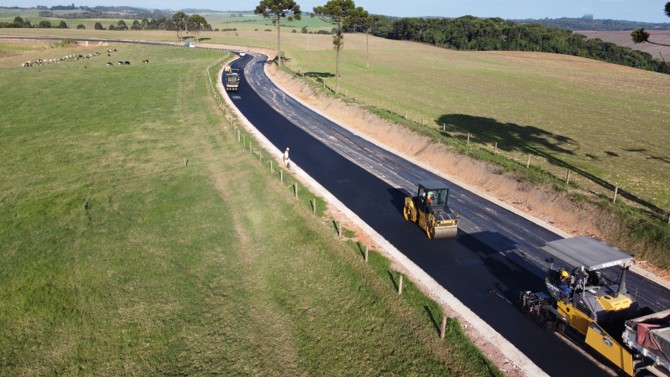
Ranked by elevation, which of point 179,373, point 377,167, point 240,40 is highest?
point 240,40

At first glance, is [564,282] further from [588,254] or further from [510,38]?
[510,38]

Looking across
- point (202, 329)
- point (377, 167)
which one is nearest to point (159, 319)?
point (202, 329)

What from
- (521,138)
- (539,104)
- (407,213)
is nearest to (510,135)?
(521,138)

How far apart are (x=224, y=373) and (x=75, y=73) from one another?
83220 mm

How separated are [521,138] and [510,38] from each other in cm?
13595

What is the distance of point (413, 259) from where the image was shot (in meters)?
20.5

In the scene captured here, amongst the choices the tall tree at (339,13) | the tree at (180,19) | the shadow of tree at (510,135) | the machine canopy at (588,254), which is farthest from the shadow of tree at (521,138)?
the tree at (180,19)

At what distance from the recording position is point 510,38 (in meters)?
159

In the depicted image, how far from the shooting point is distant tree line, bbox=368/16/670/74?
138 meters

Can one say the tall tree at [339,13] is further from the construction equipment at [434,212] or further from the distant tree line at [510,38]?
the distant tree line at [510,38]

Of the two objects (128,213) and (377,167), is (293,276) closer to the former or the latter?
(128,213)

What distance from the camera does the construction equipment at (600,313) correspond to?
1216 cm

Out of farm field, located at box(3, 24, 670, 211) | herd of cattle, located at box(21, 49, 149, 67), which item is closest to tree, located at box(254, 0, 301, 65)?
farm field, located at box(3, 24, 670, 211)

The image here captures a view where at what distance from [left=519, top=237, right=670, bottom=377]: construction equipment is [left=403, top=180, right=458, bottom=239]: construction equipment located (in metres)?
6.01
